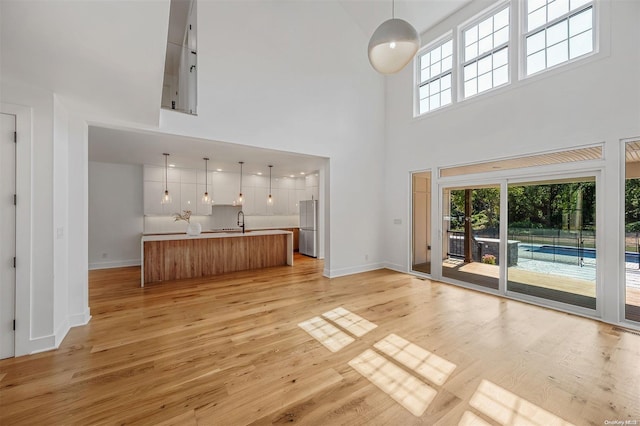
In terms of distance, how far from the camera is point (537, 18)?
13.6 feet

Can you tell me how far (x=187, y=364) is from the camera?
2.41m

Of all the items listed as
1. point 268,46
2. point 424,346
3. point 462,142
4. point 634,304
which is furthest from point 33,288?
point 634,304

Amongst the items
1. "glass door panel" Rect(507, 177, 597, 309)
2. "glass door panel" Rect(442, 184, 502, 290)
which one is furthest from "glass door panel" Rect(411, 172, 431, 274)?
"glass door panel" Rect(507, 177, 597, 309)

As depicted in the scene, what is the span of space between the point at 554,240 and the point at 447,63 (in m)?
3.92

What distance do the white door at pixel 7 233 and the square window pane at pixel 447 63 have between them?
6637mm

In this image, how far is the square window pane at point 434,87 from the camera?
554 cm

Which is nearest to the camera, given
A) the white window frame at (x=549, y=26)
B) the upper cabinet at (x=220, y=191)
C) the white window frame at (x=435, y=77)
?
the white window frame at (x=549, y=26)

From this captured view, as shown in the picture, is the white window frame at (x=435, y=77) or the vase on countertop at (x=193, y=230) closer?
the white window frame at (x=435, y=77)

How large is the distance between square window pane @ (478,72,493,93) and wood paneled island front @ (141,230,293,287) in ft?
17.0

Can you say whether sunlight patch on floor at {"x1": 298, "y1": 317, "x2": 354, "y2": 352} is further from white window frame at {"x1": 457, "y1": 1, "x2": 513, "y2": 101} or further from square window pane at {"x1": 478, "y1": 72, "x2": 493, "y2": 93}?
square window pane at {"x1": 478, "y1": 72, "x2": 493, "y2": 93}

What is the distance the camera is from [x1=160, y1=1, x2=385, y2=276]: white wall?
4.39m

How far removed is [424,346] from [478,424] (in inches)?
39.6

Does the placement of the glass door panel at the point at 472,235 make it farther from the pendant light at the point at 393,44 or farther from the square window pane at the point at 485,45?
the pendant light at the point at 393,44

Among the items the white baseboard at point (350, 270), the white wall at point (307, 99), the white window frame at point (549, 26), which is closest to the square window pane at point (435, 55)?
the white wall at point (307, 99)
